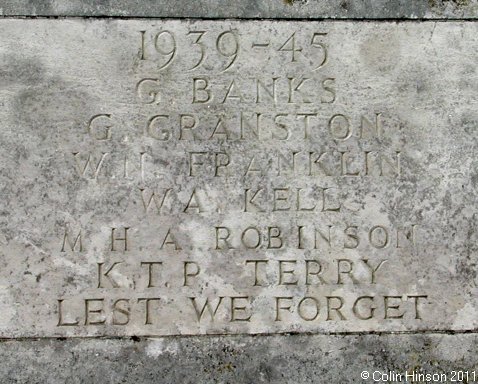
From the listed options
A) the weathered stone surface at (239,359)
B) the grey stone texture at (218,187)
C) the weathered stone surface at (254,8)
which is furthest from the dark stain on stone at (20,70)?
the weathered stone surface at (239,359)

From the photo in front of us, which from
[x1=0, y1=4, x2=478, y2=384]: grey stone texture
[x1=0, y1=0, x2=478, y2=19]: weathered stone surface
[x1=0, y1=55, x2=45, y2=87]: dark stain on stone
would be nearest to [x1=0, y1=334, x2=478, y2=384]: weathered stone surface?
[x1=0, y1=4, x2=478, y2=384]: grey stone texture

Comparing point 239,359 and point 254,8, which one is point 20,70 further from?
point 239,359

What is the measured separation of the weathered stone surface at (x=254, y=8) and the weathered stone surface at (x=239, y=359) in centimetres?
183

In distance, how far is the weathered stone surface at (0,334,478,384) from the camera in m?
3.62

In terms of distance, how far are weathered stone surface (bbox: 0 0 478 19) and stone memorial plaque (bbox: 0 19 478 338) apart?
65mm

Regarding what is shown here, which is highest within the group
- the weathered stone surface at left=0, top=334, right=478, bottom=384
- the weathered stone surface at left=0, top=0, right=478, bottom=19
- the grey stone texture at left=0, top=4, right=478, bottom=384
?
the weathered stone surface at left=0, top=0, right=478, bottom=19

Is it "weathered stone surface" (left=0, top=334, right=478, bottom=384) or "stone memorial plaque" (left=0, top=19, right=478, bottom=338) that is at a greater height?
"stone memorial plaque" (left=0, top=19, right=478, bottom=338)

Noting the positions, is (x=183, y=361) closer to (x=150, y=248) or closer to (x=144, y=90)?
(x=150, y=248)

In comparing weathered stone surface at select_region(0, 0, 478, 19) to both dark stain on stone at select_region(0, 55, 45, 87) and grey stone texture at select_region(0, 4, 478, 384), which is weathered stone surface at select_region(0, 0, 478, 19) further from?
dark stain on stone at select_region(0, 55, 45, 87)

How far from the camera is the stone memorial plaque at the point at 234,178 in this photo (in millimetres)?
3633

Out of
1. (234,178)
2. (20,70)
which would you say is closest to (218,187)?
(234,178)

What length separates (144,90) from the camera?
12.1 ft

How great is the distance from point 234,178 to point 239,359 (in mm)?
1017

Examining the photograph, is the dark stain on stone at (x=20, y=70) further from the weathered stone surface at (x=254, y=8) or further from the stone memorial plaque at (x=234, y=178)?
the weathered stone surface at (x=254, y=8)
